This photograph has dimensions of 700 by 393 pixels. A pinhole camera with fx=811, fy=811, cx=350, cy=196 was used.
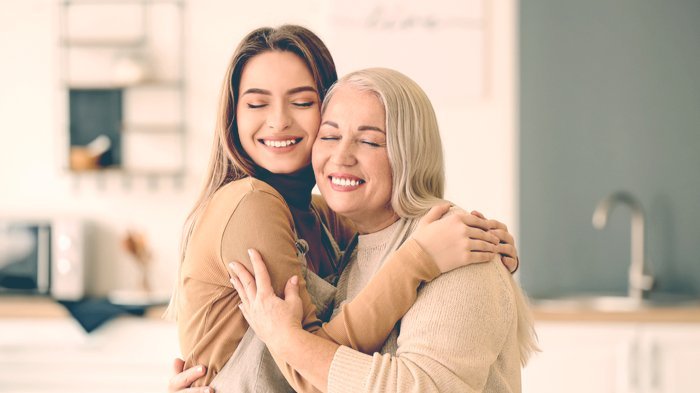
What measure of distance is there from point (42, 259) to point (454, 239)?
252 cm

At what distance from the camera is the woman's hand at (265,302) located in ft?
4.73

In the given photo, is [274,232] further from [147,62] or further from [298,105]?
[147,62]

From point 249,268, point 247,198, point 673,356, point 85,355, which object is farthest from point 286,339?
point 673,356

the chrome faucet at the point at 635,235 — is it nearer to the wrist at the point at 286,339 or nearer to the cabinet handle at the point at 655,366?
the cabinet handle at the point at 655,366

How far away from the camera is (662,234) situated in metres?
3.56

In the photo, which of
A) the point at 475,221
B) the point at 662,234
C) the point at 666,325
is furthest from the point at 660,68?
the point at 475,221

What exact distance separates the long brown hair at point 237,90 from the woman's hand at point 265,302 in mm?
268

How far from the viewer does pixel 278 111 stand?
1683mm

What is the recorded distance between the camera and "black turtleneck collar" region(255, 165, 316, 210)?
69.3 inches

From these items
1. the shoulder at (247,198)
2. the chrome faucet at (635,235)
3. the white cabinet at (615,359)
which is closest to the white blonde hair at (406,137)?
the shoulder at (247,198)

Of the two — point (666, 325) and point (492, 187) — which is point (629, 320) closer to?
point (666, 325)

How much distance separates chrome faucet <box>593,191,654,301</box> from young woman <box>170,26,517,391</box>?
2.02 meters

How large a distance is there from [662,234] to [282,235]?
100 inches

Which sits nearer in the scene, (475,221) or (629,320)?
(475,221)
